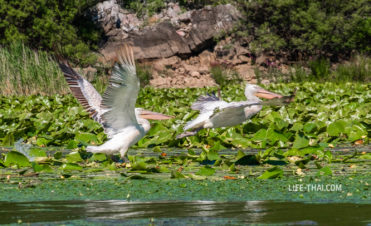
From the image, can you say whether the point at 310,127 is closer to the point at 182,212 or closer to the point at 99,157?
the point at 99,157

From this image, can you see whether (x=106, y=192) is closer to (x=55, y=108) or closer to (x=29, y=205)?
(x=29, y=205)

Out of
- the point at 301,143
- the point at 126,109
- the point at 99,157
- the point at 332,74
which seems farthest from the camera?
the point at 332,74

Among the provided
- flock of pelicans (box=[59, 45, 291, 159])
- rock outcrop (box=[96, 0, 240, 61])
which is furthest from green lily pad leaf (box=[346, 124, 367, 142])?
rock outcrop (box=[96, 0, 240, 61])

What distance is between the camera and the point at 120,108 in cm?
616

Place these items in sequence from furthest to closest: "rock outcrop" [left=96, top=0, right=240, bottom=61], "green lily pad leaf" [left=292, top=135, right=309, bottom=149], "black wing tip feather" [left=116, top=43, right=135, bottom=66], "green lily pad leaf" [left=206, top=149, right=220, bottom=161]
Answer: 1. "rock outcrop" [left=96, top=0, right=240, bottom=61]
2. "green lily pad leaf" [left=292, top=135, right=309, bottom=149]
3. "green lily pad leaf" [left=206, top=149, right=220, bottom=161]
4. "black wing tip feather" [left=116, top=43, right=135, bottom=66]

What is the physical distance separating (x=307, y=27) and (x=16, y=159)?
19.9m

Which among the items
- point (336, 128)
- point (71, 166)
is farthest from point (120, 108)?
point (336, 128)

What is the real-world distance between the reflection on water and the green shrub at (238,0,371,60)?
20.5 metres

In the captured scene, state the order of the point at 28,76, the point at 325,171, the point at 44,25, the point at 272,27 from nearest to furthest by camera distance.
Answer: the point at 325,171
the point at 28,76
the point at 44,25
the point at 272,27

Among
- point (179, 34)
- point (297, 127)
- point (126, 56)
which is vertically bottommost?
point (179, 34)

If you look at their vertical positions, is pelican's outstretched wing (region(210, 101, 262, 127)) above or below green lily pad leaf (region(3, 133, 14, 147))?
above

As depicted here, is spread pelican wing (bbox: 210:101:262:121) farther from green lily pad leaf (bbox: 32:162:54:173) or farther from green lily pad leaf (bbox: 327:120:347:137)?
green lily pad leaf (bbox: 32:162:54:173)

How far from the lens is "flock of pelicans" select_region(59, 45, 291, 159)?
227 inches

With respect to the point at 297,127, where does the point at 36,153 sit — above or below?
above
